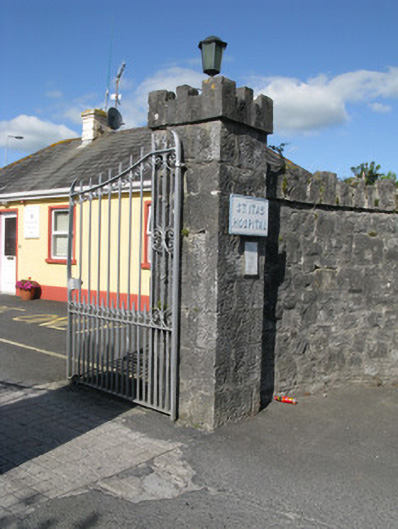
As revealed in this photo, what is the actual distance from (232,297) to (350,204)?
2.30 m

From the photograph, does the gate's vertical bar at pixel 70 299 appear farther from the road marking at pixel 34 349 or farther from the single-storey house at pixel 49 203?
the single-storey house at pixel 49 203

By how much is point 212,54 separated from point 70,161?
11111 millimetres

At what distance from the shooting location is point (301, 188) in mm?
5445

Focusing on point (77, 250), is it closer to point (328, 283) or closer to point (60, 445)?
point (328, 283)

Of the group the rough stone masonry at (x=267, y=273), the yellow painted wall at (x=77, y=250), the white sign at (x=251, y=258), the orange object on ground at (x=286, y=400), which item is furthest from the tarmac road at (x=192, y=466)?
the yellow painted wall at (x=77, y=250)

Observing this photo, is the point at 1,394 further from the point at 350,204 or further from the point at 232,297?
the point at 350,204

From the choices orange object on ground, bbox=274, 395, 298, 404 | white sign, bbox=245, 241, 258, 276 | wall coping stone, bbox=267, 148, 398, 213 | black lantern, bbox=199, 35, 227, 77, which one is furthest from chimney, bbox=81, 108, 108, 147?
orange object on ground, bbox=274, 395, 298, 404

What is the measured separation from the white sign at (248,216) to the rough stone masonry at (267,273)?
3.0 inches

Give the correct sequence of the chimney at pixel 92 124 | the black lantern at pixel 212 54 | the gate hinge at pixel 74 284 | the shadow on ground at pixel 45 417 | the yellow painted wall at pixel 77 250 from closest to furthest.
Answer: the shadow on ground at pixel 45 417
the black lantern at pixel 212 54
the gate hinge at pixel 74 284
the yellow painted wall at pixel 77 250
the chimney at pixel 92 124

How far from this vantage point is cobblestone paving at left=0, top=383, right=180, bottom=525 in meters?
3.44

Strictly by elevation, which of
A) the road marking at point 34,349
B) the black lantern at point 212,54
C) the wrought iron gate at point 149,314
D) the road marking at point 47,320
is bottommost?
the road marking at point 34,349

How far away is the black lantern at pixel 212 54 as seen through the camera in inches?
191

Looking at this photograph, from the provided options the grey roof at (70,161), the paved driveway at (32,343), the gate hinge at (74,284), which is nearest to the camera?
the gate hinge at (74,284)

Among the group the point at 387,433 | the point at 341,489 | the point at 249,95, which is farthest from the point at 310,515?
the point at 249,95
